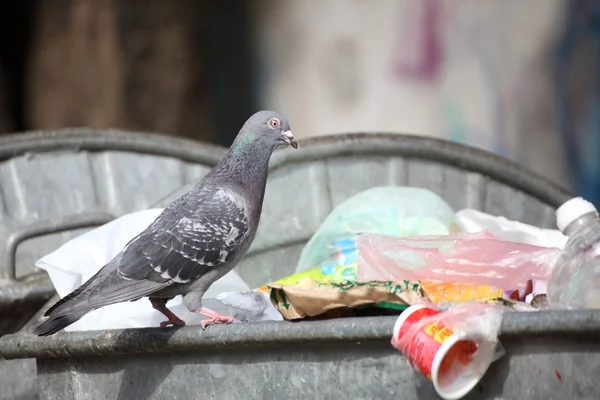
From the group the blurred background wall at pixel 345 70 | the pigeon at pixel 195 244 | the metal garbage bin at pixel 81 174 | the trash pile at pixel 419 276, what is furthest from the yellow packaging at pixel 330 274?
the blurred background wall at pixel 345 70

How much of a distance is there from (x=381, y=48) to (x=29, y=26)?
1788mm

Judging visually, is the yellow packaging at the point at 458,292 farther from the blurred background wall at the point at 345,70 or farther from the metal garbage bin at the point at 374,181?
the blurred background wall at the point at 345,70

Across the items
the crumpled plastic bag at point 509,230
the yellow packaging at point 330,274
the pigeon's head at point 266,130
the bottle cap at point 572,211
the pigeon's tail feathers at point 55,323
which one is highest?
the pigeon's head at point 266,130

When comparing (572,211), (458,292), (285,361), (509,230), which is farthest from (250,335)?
(509,230)

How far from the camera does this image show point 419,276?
1.95m

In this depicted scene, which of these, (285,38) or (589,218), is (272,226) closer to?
(589,218)

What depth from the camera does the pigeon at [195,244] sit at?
1731mm

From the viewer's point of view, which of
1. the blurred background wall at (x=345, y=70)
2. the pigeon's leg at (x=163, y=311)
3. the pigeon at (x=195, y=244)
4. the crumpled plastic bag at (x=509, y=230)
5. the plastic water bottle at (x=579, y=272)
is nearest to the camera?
the plastic water bottle at (x=579, y=272)

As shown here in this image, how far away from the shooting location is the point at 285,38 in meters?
5.10

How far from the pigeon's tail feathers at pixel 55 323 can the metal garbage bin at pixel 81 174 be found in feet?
3.20

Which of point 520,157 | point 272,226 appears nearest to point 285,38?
point 520,157

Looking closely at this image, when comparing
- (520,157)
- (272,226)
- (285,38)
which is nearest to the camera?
(272,226)

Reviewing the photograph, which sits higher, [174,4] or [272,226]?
[174,4]

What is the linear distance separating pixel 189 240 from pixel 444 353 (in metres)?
0.60
